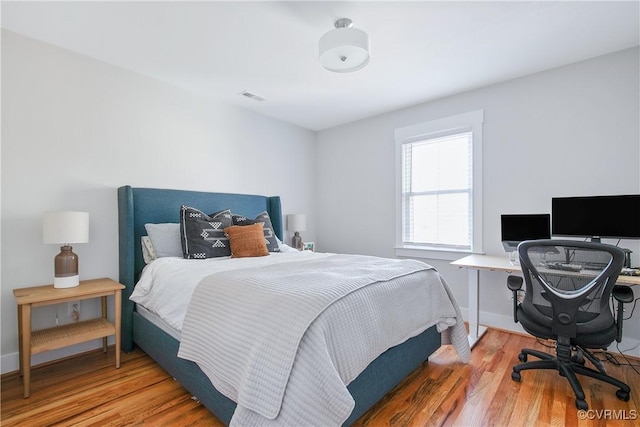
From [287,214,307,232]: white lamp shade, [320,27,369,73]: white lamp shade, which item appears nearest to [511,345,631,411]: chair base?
[320,27,369,73]: white lamp shade

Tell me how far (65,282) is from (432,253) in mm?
3510

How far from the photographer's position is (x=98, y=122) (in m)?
2.64

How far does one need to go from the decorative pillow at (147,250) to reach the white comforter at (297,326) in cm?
53

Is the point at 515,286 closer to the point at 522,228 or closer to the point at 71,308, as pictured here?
the point at 522,228

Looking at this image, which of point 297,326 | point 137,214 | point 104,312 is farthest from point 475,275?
point 104,312

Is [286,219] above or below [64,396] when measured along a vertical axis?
above

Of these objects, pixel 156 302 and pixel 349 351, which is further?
pixel 156 302

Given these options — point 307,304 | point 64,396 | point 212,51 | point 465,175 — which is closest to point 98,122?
point 212,51

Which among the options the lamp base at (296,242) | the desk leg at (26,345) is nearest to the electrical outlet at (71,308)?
the desk leg at (26,345)

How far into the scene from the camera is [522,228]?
277 centimetres

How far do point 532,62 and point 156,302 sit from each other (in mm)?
3734

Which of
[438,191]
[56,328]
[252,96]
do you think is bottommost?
[56,328]

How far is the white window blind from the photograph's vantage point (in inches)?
134

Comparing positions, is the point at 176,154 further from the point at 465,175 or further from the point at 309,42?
the point at 465,175
